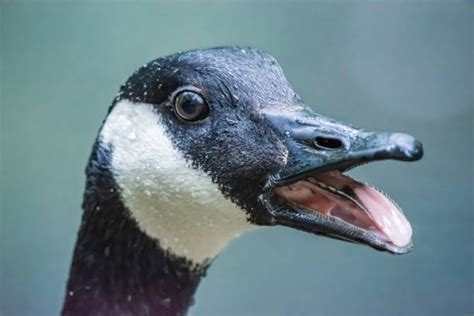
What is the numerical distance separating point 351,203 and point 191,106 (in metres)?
0.39

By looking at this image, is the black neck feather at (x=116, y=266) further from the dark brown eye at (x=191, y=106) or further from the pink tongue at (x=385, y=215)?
the pink tongue at (x=385, y=215)

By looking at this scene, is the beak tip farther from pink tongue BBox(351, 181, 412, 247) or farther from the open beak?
pink tongue BBox(351, 181, 412, 247)

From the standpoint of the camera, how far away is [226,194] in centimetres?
140

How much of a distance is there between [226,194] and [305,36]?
9.54 ft

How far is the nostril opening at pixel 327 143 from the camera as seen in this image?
120 centimetres

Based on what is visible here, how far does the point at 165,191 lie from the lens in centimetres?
145

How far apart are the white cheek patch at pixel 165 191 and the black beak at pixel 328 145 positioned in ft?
0.59

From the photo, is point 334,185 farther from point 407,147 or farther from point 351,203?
point 407,147

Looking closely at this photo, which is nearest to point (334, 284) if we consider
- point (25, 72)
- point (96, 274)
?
point (25, 72)

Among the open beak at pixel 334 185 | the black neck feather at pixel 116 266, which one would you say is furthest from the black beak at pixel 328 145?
the black neck feather at pixel 116 266

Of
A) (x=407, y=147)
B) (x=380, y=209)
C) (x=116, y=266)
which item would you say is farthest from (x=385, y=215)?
(x=116, y=266)

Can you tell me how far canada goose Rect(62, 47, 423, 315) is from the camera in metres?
1.24

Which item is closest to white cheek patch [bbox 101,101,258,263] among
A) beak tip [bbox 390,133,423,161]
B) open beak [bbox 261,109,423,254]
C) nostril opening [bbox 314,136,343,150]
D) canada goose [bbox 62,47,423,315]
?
canada goose [bbox 62,47,423,315]

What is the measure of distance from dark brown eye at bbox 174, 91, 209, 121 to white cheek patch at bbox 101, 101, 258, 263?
6 centimetres
